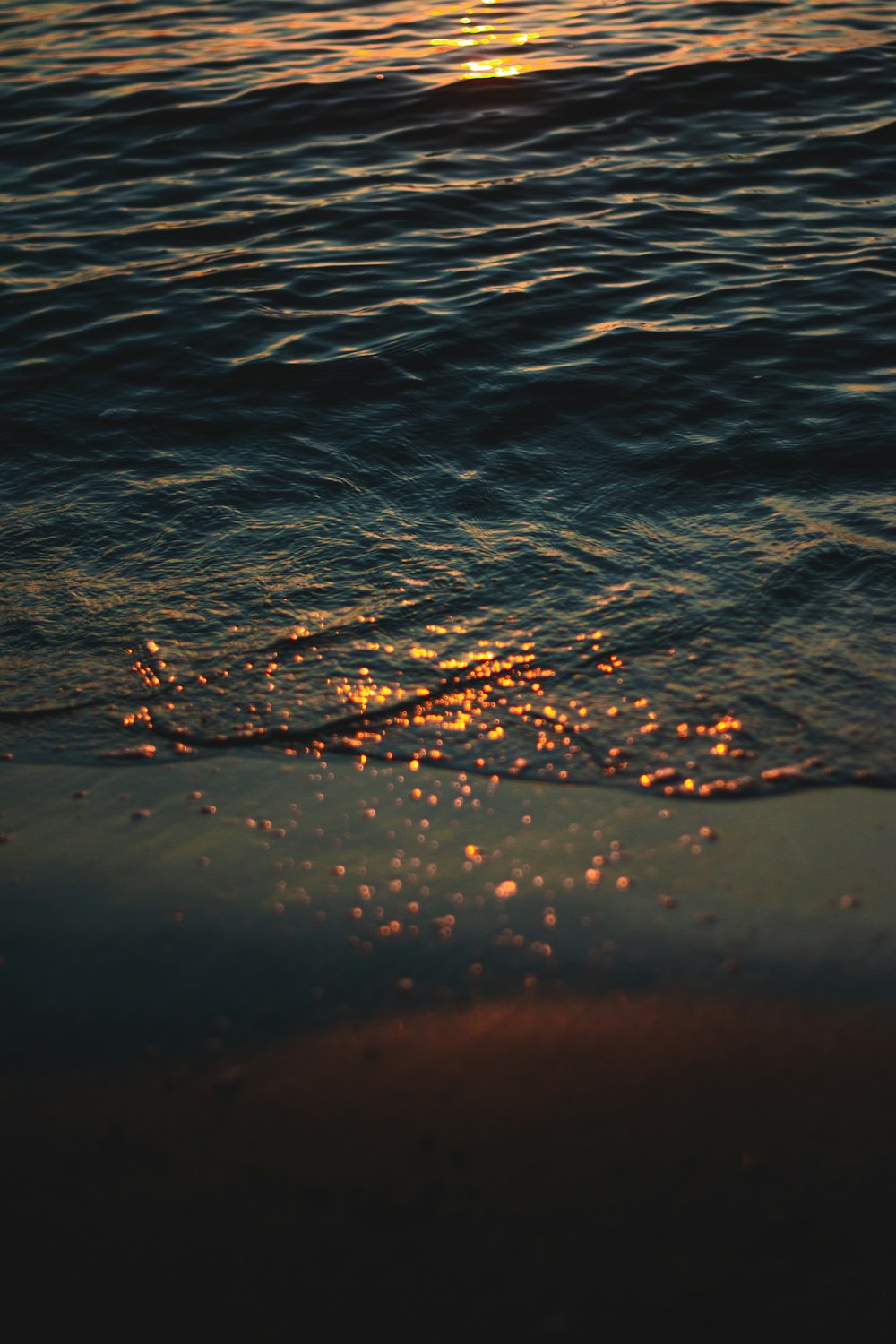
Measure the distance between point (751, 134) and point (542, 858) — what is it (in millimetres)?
7790

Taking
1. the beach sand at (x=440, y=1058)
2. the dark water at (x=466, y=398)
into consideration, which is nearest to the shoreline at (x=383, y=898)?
the beach sand at (x=440, y=1058)

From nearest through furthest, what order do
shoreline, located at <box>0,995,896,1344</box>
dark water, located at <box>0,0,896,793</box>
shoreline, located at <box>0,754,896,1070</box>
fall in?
shoreline, located at <box>0,995,896,1344</box>, shoreline, located at <box>0,754,896,1070</box>, dark water, located at <box>0,0,896,793</box>

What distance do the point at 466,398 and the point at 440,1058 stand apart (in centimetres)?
402

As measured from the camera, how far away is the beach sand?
1.95 metres

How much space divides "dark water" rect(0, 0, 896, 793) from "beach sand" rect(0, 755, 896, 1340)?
33 cm

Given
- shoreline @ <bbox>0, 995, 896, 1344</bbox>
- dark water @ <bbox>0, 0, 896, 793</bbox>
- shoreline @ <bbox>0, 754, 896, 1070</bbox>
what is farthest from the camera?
dark water @ <bbox>0, 0, 896, 793</bbox>

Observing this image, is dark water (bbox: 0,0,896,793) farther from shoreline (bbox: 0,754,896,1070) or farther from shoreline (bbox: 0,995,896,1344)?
shoreline (bbox: 0,995,896,1344)

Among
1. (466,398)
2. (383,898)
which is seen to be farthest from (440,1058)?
(466,398)

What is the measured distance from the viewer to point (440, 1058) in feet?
7.79

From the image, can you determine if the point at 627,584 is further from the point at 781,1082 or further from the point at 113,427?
the point at 113,427

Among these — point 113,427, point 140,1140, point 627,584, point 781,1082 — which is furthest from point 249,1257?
point 113,427

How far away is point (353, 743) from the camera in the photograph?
11.2 feet

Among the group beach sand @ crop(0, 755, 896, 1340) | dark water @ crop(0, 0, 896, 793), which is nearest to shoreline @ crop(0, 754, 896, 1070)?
beach sand @ crop(0, 755, 896, 1340)

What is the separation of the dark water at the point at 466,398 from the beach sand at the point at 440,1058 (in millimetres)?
333
